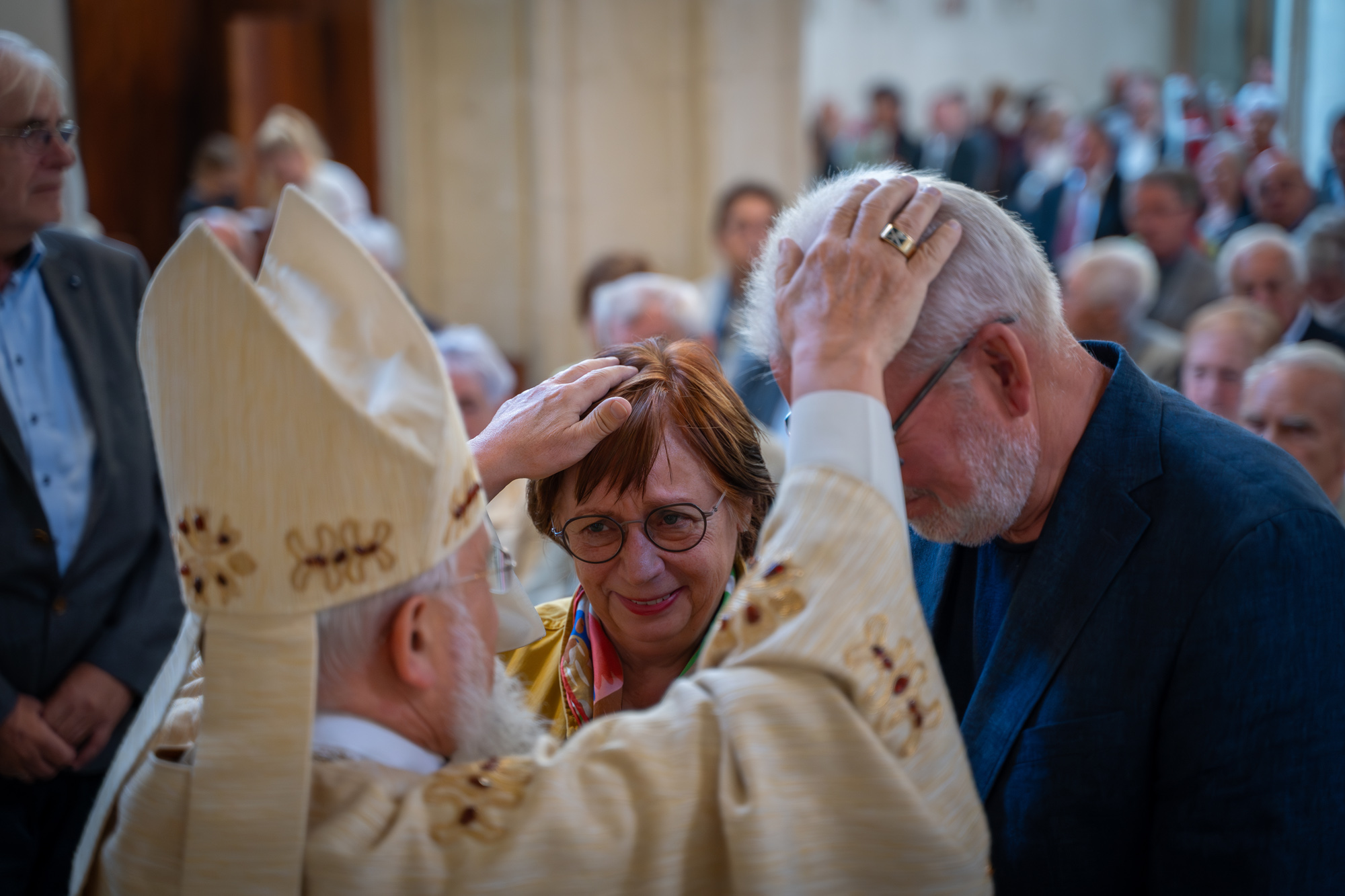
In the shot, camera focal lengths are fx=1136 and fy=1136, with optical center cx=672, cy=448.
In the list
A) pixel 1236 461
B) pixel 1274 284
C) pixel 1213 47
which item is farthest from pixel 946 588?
pixel 1213 47

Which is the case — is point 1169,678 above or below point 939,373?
below

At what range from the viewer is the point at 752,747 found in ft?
4.19

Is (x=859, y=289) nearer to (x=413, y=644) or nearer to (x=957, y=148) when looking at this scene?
(x=413, y=644)

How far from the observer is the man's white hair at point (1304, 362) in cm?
342

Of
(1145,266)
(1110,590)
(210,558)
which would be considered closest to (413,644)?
(210,558)

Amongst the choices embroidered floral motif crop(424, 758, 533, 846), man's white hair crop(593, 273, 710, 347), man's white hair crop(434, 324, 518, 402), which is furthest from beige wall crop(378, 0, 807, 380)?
embroidered floral motif crop(424, 758, 533, 846)

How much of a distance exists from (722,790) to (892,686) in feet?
0.78

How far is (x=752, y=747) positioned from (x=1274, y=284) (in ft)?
16.3

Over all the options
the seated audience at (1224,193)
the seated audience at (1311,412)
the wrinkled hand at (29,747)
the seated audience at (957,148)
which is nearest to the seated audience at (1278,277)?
the seated audience at (1311,412)

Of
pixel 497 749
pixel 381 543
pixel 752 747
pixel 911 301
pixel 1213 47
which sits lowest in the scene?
pixel 497 749

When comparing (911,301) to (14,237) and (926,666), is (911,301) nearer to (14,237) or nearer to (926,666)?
(926,666)

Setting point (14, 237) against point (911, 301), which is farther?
point (14, 237)

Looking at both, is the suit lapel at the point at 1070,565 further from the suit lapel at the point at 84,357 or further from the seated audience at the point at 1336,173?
the seated audience at the point at 1336,173

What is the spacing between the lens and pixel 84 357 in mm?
2830
